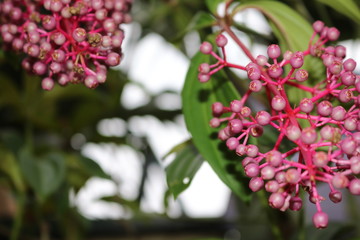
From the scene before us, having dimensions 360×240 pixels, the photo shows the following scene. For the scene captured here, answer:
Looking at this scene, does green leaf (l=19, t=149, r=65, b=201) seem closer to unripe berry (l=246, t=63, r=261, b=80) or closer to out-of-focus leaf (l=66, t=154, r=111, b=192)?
out-of-focus leaf (l=66, t=154, r=111, b=192)

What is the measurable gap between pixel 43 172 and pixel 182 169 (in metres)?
0.26

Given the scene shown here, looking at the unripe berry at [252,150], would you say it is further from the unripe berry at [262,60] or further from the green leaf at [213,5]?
the green leaf at [213,5]

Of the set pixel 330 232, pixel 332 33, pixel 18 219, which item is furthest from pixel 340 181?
pixel 18 219

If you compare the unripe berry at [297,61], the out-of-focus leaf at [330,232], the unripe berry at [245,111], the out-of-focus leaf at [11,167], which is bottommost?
the out-of-focus leaf at [11,167]

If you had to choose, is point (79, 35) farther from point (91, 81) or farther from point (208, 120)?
point (208, 120)

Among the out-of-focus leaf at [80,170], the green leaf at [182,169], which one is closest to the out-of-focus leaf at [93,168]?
the out-of-focus leaf at [80,170]

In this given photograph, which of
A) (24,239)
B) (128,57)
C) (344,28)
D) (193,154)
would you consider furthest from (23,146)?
(128,57)

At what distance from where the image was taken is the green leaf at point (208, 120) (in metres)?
0.42

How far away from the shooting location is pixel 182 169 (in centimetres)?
49

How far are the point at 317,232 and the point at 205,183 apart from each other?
104 cm

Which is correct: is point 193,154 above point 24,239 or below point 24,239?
above

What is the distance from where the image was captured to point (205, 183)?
1.68m

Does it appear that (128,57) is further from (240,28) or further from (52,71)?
(52,71)

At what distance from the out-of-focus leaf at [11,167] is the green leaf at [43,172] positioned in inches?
2.1
